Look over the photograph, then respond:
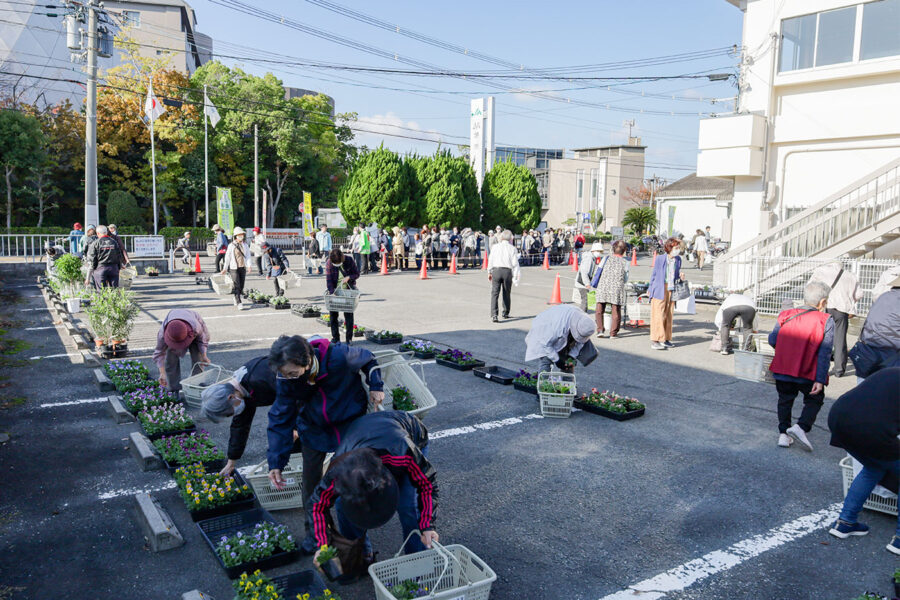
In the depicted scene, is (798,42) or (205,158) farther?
(205,158)

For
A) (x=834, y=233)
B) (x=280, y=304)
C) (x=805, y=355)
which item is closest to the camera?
(x=805, y=355)

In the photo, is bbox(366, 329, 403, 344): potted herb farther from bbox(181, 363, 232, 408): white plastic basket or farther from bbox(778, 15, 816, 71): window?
bbox(778, 15, 816, 71): window

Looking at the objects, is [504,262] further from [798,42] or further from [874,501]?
[798,42]

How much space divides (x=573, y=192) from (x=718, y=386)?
77.9 m

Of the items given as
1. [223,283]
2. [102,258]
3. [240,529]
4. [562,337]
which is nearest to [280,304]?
[223,283]

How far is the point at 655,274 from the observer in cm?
1076

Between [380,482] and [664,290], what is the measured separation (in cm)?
886

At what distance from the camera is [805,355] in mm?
5754

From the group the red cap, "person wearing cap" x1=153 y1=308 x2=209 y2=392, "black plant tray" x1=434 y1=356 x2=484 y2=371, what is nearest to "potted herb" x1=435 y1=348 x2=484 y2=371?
"black plant tray" x1=434 y1=356 x2=484 y2=371

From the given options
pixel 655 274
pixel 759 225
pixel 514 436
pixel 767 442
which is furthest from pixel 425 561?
pixel 759 225

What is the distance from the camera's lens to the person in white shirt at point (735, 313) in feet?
33.5

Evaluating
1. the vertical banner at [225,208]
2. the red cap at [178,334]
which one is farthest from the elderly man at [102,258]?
the vertical banner at [225,208]

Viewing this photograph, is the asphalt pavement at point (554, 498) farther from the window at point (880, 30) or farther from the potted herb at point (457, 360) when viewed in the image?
the window at point (880, 30)

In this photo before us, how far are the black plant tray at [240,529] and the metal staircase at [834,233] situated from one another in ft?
40.8
